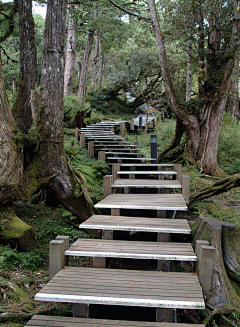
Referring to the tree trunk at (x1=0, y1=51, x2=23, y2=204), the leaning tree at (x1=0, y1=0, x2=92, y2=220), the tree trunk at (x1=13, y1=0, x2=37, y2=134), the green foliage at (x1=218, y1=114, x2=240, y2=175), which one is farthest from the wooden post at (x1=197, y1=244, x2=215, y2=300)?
the green foliage at (x1=218, y1=114, x2=240, y2=175)

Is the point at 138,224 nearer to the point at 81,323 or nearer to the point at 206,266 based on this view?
the point at 206,266

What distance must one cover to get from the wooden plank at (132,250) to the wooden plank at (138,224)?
0.20 metres

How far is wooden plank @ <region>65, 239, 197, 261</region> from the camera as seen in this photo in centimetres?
351

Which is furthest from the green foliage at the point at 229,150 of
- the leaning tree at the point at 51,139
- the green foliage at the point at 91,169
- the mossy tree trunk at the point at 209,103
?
the leaning tree at the point at 51,139

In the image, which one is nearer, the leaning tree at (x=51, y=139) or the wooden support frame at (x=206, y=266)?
the wooden support frame at (x=206, y=266)

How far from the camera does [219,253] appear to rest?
386cm

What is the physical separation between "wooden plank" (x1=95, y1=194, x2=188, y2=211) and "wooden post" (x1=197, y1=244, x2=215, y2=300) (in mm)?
1436

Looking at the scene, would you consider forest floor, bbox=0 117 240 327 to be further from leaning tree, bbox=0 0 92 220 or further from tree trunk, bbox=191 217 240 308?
leaning tree, bbox=0 0 92 220

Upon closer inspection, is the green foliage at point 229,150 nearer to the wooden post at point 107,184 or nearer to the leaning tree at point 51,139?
the wooden post at point 107,184

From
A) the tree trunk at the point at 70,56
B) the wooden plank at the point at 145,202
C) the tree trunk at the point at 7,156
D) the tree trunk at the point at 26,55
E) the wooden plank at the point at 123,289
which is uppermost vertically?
the tree trunk at the point at 70,56

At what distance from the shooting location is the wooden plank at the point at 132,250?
11.5 ft

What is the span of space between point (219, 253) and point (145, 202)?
1695mm

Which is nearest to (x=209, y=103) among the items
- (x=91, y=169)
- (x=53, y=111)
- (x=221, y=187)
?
(x=91, y=169)

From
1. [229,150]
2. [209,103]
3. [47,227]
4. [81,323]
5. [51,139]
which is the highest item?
[209,103]
